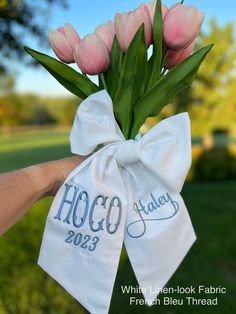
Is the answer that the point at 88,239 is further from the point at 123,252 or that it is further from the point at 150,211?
the point at 123,252

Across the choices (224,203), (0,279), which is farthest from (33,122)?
(0,279)

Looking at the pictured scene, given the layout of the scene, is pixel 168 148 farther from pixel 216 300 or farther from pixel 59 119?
pixel 59 119

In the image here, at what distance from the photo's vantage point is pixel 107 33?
0.73m

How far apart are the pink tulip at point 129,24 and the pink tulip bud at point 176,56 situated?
7 centimetres

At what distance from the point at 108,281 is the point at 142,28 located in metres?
0.38

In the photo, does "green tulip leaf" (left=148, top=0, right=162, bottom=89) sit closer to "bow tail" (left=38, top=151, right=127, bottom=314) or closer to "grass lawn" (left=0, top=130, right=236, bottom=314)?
"bow tail" (left=38, top=151, right=127, bottom=314)

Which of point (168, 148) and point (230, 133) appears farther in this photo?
point (230, 133)

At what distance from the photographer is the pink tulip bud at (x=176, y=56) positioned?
2.40ft

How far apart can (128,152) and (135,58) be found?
0.15 meters

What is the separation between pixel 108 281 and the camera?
2.17 ft

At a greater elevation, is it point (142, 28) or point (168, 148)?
point (142, 28)

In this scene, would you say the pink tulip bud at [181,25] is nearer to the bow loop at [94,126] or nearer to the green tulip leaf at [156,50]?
the green tulip leaf at [156,50]

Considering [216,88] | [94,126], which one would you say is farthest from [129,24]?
[216,88]

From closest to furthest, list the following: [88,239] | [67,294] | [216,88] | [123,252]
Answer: [88,239], [67,294], [123,252], [216,88]
